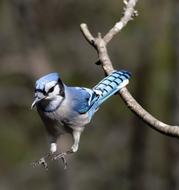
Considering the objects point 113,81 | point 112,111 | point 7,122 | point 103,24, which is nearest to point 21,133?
point 7,122

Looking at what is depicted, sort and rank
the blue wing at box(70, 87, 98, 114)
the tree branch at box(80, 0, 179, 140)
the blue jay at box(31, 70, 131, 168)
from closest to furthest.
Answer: the tree branch at box(80, 0, 179, 140)
the blue jay at box(31, 70, 131, 168)
the blue wing at box(70, 87, 98, 114)

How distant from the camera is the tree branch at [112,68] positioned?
291 centimetres

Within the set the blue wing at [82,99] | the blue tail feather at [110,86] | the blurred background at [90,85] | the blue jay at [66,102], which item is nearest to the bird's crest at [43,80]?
the blue jay at [66,102]

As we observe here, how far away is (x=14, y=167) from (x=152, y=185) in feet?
6.91

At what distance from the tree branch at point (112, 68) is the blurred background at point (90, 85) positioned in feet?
12.3

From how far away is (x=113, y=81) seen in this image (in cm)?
344

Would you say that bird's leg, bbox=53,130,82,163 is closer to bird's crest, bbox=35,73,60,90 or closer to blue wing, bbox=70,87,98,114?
blue wing, bbox=70,87,98,114

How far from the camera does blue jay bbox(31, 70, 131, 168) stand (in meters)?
3.03

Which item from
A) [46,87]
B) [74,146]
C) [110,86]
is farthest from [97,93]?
[46,87]

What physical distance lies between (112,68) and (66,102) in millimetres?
319

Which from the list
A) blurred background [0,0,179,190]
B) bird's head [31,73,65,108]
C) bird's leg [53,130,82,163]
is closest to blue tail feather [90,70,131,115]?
bird's leg [53,130,82,163]

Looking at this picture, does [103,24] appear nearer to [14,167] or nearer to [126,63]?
[126,63]

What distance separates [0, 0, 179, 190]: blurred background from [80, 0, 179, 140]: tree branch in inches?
148

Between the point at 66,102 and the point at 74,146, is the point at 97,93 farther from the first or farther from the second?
the point at 74,146
